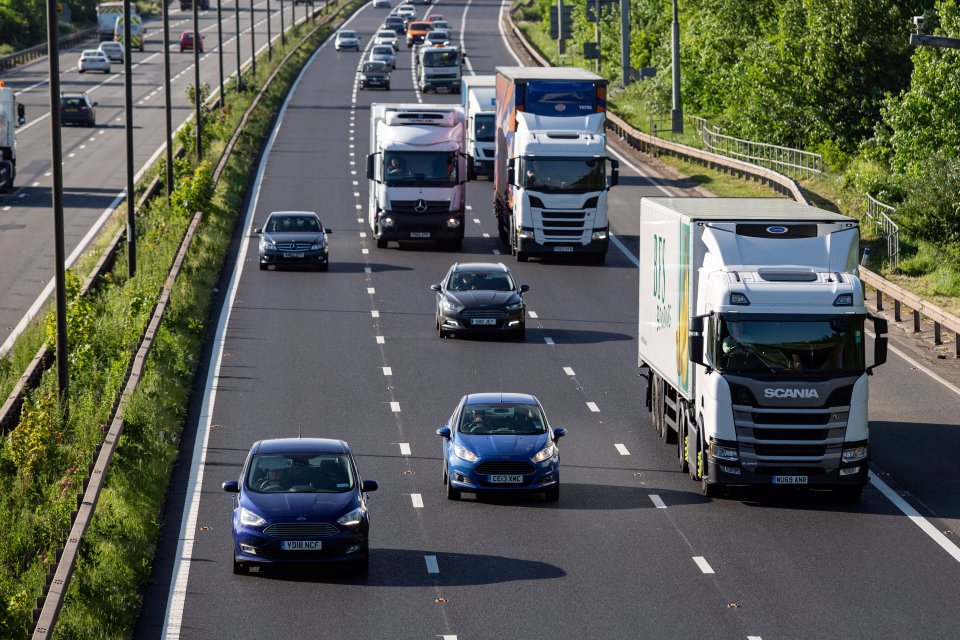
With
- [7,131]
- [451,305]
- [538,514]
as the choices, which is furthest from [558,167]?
[7,131]

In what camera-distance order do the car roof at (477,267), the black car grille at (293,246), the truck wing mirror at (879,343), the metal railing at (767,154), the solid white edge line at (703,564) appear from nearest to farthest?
the solid white edge line at (703,564)
the truck wing mirror at (879,343)
the car roof at (477,267)
the black car grille at (293,246)
the metal railing at (767,154)

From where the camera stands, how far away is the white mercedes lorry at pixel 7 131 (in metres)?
57.1

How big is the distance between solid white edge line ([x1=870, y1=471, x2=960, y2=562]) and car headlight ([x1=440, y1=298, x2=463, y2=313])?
1174cm

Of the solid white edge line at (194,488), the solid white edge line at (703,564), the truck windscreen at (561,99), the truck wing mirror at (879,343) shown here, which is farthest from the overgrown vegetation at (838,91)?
the solid white edge line at (703,564)

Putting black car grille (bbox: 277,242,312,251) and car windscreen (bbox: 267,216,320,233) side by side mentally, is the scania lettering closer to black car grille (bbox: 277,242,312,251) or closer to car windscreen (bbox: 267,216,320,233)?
car windscreen (bbox: 267,216,320,233)

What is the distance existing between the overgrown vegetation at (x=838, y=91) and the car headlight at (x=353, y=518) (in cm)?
2248

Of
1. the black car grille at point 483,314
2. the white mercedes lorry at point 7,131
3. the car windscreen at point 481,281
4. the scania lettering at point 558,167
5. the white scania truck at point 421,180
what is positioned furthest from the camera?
the white mercedes lorry at point 7,131

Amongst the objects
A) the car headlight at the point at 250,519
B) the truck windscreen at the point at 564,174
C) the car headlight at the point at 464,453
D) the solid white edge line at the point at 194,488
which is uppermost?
the truck windscreen at the point at 564,174

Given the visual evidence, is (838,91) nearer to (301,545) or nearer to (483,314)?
(483,314)

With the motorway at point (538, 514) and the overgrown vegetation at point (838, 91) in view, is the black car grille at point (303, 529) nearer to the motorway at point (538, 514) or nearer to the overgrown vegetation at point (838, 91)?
the motorway at point (538, 514)

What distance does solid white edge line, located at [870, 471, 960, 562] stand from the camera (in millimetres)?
20078

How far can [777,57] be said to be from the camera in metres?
66.4

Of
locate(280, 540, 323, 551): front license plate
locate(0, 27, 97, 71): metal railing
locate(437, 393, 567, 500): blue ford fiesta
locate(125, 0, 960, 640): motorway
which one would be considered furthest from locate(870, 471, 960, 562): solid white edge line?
locate(0, 27, 97, 71): metal railing

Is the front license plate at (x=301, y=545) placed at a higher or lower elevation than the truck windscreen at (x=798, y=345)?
lower
